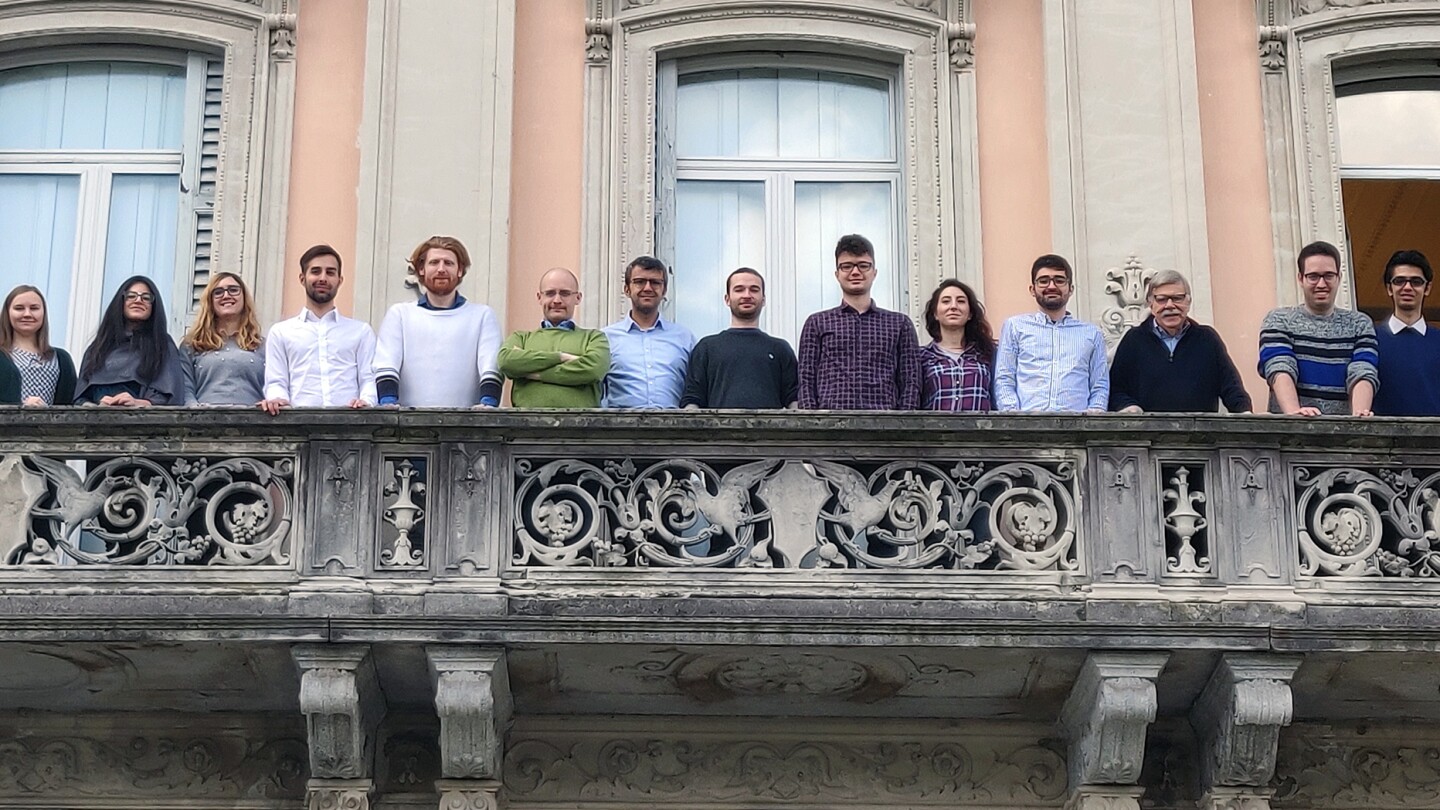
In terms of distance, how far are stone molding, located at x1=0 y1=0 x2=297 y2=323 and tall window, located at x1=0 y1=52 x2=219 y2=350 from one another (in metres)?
0.18

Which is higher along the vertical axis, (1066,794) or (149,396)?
(149,396)

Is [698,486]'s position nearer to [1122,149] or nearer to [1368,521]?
[1368,521]

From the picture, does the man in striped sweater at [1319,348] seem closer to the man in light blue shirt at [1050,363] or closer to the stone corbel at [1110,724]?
the man in light blue shirt at [1050,363]

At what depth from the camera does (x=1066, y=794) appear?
40.9ft

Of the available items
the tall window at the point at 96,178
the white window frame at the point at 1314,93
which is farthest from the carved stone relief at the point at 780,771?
the tall window at the point at 96,178

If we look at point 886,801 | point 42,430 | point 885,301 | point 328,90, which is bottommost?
point 886,801

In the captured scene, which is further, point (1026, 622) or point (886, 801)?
point (886, 801)

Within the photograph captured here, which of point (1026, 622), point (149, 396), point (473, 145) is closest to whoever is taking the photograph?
point (1026, 622)

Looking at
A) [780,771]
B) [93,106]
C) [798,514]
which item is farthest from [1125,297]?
[93,106]

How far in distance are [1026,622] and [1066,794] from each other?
126 cm

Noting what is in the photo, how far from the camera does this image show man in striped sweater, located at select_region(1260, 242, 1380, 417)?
1250 centimetres

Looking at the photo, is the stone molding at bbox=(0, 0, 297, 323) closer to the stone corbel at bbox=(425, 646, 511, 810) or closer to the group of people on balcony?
the group of people on balcony

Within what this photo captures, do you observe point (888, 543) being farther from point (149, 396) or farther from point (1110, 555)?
point (149, 396)

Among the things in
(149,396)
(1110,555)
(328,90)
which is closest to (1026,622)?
(1110,555)
